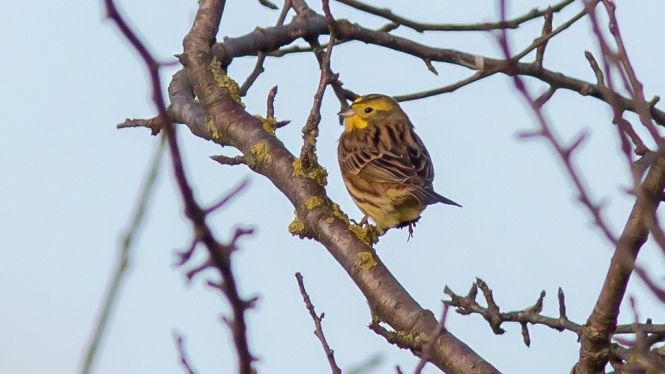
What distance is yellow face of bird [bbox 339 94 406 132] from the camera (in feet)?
26.4

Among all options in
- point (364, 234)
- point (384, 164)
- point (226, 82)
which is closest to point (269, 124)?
point (226, 82)

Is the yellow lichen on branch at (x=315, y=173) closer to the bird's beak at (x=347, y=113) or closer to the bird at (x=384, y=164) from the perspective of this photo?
the bird at (x=384, y=164)

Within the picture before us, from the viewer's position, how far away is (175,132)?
1237 millimetres

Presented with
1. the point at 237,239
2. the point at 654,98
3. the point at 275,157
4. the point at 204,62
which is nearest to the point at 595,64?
the point at 654,98

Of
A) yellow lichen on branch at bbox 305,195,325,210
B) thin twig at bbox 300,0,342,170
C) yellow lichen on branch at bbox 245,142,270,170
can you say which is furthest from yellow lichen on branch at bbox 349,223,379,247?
yellow lichen on branch at bbox 245,142,270,170

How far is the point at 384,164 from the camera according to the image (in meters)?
7.26

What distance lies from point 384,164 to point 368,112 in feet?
3.41

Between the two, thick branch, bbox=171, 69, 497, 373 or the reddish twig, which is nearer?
the reddish twig

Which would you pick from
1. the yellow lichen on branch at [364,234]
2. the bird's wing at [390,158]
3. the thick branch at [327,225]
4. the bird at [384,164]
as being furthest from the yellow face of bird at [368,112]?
the yellow lichen on branch at [364,234]

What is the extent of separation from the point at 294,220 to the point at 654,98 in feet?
6.69

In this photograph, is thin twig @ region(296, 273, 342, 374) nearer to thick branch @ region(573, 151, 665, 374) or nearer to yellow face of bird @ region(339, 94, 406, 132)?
thick branch @ region(573, 151, 665, 374)

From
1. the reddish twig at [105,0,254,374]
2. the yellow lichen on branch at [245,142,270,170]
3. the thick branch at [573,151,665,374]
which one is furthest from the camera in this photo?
the yellow lichen on branch at [245,142,270,170]

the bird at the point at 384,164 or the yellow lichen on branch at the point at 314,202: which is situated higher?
the bird at the point at 384,164

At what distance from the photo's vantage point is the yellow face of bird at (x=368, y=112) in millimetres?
8039
